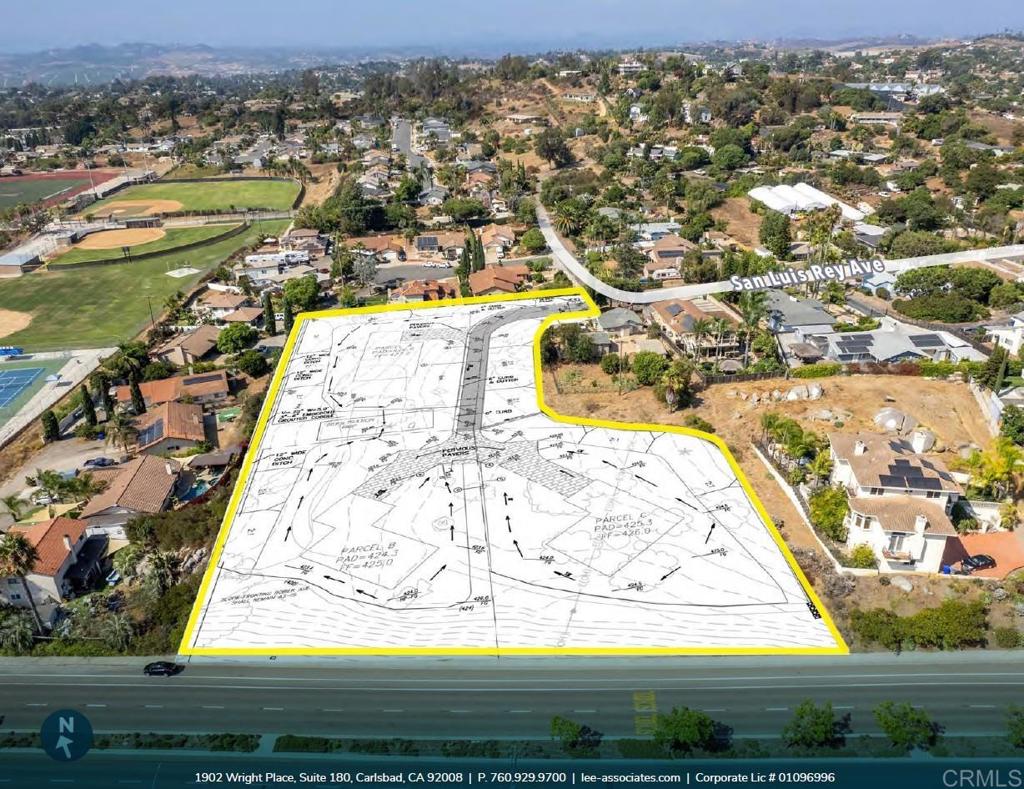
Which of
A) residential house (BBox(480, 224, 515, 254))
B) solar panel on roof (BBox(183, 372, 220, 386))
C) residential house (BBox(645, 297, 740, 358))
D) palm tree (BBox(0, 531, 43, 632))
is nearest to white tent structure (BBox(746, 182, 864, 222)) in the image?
residential house (BBox(480, 224, 515, 254))

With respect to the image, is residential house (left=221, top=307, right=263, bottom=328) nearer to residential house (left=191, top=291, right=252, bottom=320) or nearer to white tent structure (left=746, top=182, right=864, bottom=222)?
residential house (left=191, top=291, right=252, bottom=320)

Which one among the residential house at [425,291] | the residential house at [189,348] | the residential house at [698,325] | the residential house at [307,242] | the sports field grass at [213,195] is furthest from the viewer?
the sports field grass at [213,195]

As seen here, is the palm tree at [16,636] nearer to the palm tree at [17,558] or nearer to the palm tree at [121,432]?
the palm tree at [17,558]

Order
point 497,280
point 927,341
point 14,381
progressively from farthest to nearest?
point 497,280 < point 14,381 < point 927,341

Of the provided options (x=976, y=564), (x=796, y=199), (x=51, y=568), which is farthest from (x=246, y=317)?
(x=796, y=199)

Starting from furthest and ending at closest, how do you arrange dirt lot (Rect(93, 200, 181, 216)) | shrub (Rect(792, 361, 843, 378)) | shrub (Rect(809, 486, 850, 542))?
1. dirt lot (Rect(93, 200, 181, 216))
2. shrub (Rect(792, 361, 843, 378))
3. shrub (Rect(809, 486, 850, 542))

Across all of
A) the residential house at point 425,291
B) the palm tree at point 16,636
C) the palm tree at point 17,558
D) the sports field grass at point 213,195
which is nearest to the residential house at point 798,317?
the residential house at point 425,291

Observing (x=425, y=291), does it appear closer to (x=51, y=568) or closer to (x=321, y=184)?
(x=51, y=568)
